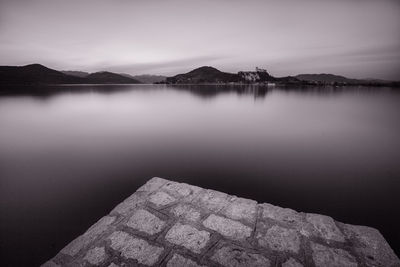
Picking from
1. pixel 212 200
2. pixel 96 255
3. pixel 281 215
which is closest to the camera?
pixel 96 255

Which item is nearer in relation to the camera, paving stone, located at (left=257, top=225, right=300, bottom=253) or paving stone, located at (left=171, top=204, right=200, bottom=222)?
paving stone, located at (left=257, top=225, right=300, bottom=253)

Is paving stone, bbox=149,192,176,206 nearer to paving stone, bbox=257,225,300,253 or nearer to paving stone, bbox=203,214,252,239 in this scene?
paving stone, bbox=203,214,252,239

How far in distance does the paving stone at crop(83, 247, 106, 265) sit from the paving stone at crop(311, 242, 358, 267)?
3.20m

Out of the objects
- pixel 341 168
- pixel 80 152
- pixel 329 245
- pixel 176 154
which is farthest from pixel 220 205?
pixel 80 152

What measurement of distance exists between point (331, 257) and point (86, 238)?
4.00 m

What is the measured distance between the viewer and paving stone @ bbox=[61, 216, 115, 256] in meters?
3.02

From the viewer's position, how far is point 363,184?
6.14 meters

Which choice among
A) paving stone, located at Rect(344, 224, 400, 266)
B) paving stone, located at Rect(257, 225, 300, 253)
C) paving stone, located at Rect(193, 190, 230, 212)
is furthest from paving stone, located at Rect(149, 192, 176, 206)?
paving stone, located at Rect(344, 224, 400, 266)

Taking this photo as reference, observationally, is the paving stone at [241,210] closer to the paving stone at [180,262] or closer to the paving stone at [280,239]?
the paving stone at [280,239]

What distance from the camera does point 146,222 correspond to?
11.5ft

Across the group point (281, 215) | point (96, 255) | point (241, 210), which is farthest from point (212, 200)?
point (96, 255)

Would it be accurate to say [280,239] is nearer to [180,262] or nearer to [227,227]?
[227,227]

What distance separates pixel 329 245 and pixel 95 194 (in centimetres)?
A: 585

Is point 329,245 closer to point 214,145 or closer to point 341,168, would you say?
point 341,168
